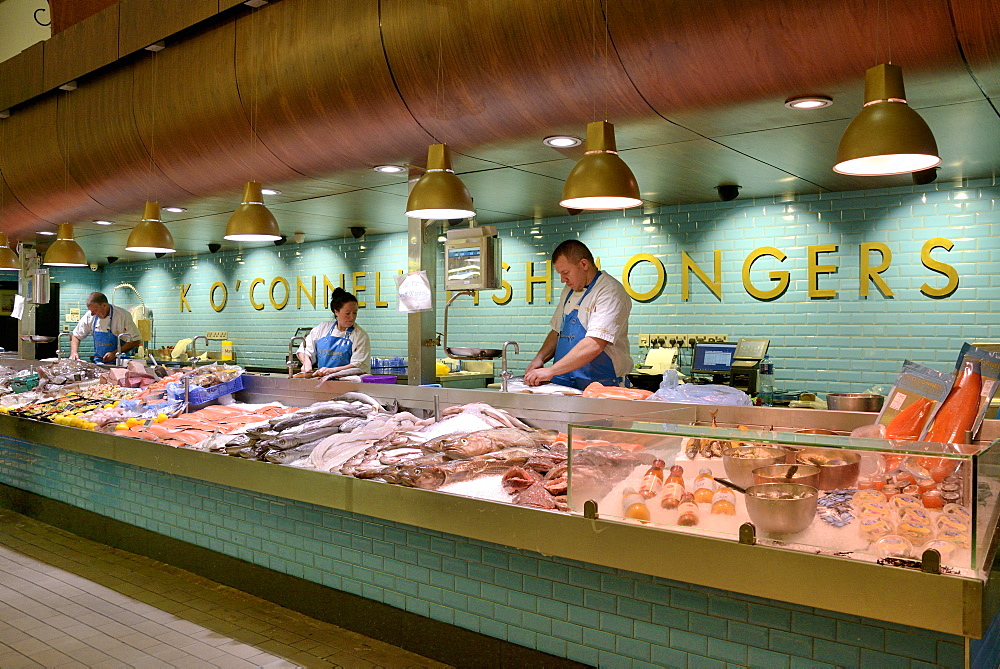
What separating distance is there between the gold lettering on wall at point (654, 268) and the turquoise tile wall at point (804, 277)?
0.13 ft

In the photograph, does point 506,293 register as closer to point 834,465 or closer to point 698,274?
point 698,274

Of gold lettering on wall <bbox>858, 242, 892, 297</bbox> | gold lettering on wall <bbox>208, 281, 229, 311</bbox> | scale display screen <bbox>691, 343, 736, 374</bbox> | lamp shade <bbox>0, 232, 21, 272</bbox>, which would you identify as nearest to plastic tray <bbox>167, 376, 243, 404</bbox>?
lamp shade <bbox>0, 232, 21, 272</bbox>

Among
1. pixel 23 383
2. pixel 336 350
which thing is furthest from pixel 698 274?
pixel 23 383

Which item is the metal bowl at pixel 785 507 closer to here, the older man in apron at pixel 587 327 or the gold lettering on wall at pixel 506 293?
the older man in apron at pixel 587 327

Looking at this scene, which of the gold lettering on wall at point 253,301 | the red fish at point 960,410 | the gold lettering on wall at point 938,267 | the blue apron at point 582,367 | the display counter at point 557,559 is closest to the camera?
the display counter at point 557,559

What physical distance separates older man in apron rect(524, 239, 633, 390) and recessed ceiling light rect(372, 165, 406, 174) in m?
1.28

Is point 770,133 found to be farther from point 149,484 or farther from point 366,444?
point 149,484

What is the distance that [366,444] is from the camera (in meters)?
3.92

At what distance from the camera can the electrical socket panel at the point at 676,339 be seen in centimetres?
747

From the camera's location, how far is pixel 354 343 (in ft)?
24.5

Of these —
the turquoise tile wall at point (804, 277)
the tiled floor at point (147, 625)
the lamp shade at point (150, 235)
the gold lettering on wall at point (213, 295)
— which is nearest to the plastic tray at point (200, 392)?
the lamp shade at point (150, 235)

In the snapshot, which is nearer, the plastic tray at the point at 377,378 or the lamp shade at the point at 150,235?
the lamp shade at the point at 150,235

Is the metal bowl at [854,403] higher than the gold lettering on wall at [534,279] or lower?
lower

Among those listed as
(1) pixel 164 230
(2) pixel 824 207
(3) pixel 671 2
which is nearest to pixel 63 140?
(1) pixel 164 230
